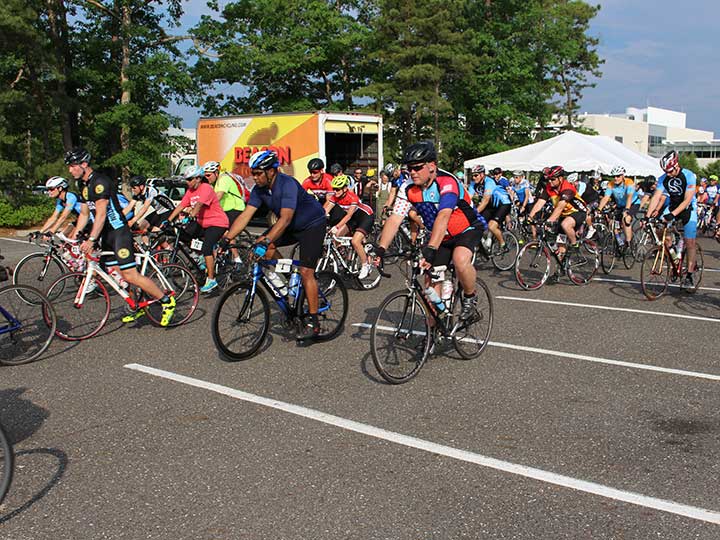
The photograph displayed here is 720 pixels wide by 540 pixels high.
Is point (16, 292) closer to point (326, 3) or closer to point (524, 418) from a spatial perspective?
point (524, 418)

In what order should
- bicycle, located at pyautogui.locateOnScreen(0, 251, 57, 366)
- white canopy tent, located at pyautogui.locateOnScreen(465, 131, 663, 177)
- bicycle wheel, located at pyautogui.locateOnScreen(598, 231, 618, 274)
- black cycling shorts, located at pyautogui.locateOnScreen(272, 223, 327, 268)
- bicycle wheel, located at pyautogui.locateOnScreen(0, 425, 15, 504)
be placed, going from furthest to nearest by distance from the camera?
white canopy tent, located at pyautogui.locateOnScreen(465, 131, 663, 177)
bicycle wheel, located at pyautogui.locateOnScreen(598, 231, 618, 274)
black cycling shorts, located at pyautogui.locateOnScreen(272, 223, 327, 268)
bicycle, located at pyautogui.locateOnScreen(0, 251, 57, 366)
bicycle wheel, located at pyautogui.locateOnScreen(0, 425, 15, 504)

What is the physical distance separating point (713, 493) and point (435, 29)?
34.7 m

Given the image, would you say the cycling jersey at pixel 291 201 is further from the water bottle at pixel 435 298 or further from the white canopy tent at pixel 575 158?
the white canopy tent at pixel 575 158

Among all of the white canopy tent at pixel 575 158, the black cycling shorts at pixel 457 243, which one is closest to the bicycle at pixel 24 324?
the black cycling shorts at pixel 457 243

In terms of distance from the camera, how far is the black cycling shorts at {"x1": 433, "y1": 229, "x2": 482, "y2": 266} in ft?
20.0

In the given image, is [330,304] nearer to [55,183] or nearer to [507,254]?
[55,183]

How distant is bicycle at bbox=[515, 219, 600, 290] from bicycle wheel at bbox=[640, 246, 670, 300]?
127 cm

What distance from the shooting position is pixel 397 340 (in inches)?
222

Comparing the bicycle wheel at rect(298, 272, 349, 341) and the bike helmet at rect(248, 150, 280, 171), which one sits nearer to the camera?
the bike helmet at rect(248, 150, 280, 171)

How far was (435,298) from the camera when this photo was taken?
227 inches

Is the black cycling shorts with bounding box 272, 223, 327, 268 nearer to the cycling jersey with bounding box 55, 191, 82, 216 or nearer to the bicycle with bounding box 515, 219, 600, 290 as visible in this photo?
the cycling jersey with bounding box 55, 191, 82, 216

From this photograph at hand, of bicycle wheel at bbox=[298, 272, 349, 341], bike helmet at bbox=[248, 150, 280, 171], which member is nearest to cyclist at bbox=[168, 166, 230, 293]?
bicycle wheel at bbox=[298, 272, 349, 341]

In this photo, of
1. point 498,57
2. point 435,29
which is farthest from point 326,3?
point 498,57

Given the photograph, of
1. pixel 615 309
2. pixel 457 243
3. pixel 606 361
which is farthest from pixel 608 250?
pixel 457 243
